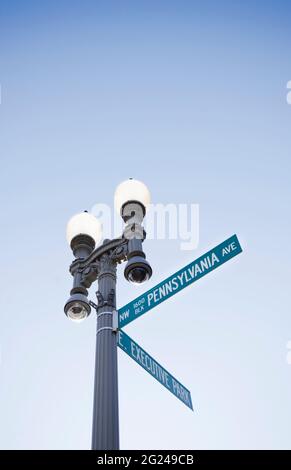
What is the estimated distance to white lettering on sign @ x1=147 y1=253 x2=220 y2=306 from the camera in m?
6.00

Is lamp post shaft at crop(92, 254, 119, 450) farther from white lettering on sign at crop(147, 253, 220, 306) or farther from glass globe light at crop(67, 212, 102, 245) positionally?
glass globe light at crop(67, 212, 102, 245)

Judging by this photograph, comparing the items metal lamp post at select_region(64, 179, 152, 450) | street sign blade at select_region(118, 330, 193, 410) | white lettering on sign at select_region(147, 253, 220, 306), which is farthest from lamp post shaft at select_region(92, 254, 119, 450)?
white lettering on sign at select_region(147, 253, 220, 306)

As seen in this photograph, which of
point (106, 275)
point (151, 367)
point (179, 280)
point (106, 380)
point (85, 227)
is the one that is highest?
point (85, 227)

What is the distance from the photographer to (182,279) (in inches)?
239

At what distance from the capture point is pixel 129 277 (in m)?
6.22

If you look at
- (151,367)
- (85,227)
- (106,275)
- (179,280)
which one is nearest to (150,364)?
(151,367)

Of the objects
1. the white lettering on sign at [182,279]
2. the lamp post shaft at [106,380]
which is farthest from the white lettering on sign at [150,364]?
the white lettering on sign at [182,279]

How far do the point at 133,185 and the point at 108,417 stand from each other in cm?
287

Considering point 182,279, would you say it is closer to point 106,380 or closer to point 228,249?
point 228,249

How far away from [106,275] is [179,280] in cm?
93

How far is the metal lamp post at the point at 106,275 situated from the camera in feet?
17.5

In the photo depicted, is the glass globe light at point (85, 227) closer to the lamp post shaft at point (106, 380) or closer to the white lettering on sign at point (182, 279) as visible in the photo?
the lamp post shaft at point (106, 380)
